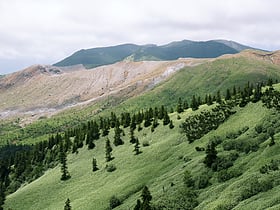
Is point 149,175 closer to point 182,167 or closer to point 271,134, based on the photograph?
point 182,167

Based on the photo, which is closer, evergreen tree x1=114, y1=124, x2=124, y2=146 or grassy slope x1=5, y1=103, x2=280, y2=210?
grassy slope x1=5, y1=103, x2=280, y2=210

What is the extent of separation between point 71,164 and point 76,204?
137 feet

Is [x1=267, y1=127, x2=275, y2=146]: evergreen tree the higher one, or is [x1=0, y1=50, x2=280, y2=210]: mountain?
[x1=267, y1=127, x2=275, y2=146]: evergreen tree

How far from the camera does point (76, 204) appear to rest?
8631 centimetres

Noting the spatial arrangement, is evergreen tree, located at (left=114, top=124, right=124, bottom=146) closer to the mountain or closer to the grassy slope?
the mountain

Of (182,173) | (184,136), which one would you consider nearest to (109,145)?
(184,136)

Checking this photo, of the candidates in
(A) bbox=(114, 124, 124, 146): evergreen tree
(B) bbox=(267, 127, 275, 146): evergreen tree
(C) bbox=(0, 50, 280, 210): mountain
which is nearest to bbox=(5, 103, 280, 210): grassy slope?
(C) bbox=(0, 50, 280, 210): mountain

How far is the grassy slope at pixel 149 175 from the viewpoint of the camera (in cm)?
5656

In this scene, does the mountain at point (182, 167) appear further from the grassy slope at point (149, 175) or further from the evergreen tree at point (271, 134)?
the evergreen tree at point (271, 134)

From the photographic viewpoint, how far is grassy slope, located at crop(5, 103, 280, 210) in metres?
56.6

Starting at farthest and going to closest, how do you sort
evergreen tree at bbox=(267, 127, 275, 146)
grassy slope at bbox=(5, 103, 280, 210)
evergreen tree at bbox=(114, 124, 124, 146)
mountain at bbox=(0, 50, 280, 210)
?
evergreen tree at bbox=(114, 124, 124, 146), evergreen tree at bbox=(267, 127, 275, 146), grassy slope at bbox=(5, 103, 280, 210), mountain at bbox=(0, 50, 280, 210)

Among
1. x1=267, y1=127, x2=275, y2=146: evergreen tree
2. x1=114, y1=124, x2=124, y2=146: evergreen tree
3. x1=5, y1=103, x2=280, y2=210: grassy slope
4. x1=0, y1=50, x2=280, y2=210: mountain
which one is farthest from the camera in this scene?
x1=114, y1=124, x2=124, y2=146: evergreen tree

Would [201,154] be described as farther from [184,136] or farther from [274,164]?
[274,164]

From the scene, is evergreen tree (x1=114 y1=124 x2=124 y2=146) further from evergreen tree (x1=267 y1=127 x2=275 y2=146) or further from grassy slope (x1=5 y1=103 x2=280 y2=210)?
evergreen tree (x1=267 y1=127 x2=275 y2=146)
